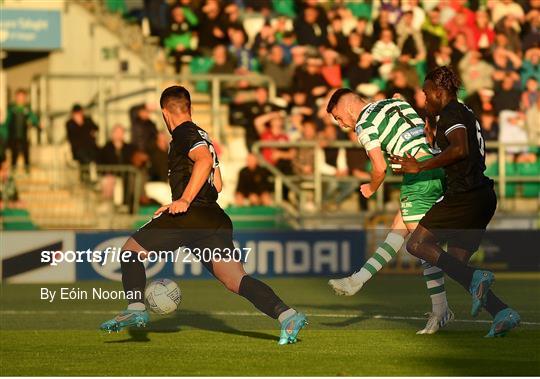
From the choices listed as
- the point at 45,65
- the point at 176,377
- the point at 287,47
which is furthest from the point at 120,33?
the point at 176,377

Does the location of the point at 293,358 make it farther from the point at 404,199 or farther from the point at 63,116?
the point at 63,116

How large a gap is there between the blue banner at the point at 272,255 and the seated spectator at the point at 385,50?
15.8 ft

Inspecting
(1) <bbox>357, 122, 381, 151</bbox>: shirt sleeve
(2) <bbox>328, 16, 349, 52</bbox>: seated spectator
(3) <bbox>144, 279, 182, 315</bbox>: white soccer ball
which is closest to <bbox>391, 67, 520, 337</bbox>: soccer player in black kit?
(1) <bbox>357, 122, 381, 151</bbox>: shirt sleeve

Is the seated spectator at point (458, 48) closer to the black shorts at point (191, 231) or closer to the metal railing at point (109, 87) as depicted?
the metal railing at point (109, 87)

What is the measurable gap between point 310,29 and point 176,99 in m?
14.7

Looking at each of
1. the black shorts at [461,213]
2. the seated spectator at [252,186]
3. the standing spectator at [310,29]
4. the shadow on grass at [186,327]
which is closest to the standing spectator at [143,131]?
the seated spectator at [252,186]

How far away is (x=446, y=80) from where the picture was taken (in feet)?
38.6

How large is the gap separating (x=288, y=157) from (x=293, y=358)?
1308 cm

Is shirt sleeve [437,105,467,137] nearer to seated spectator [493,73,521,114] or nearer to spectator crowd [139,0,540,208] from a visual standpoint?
spectator crowd [139,0,540,208]

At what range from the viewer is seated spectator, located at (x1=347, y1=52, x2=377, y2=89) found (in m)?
24.9

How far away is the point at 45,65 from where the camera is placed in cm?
2683

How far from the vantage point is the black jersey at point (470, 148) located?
1150cm

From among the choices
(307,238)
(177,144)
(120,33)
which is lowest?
(307,238)

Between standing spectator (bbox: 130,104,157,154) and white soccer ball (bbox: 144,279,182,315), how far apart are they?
1174cm
